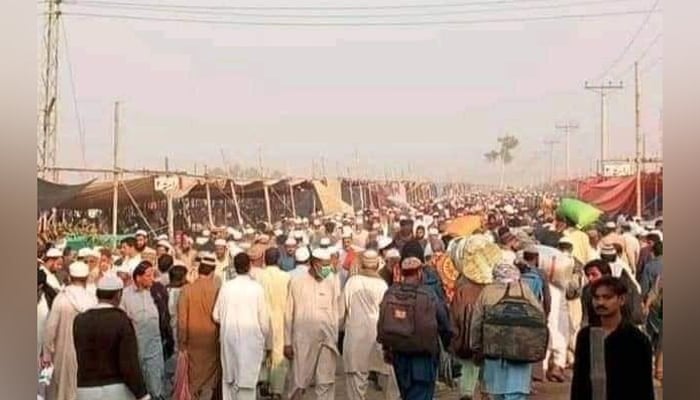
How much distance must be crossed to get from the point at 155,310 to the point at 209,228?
0.42m

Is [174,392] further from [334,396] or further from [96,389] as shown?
[334,396]

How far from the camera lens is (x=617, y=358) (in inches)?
184

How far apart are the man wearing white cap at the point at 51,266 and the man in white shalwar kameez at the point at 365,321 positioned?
118 cm

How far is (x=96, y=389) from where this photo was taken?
185 inches

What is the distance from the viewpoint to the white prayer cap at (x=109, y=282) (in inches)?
186

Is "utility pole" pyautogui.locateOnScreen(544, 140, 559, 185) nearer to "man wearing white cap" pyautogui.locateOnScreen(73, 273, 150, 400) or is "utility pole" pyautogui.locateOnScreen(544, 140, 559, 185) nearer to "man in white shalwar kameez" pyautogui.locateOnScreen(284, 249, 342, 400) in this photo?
"man in white shalwar kameez" pyautogui.locateOnScreen(284, 249, 342, 400)

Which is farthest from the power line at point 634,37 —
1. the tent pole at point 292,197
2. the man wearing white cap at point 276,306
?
the man wearing white cap at point 276,306

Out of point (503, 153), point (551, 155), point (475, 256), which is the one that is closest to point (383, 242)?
point (475, 256)

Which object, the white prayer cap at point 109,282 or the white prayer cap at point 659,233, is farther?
the white prayer cap at point 109,282

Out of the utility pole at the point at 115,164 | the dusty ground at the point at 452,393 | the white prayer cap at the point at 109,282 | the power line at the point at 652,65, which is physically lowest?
the dusty ground at the point at 452,393

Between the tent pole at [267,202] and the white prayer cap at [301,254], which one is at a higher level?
the tent pole at [267,202]

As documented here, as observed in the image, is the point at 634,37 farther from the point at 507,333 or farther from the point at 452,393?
the point at 452,393

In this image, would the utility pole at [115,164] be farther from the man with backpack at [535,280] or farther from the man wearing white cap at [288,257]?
the man with backpack at [535,280]
